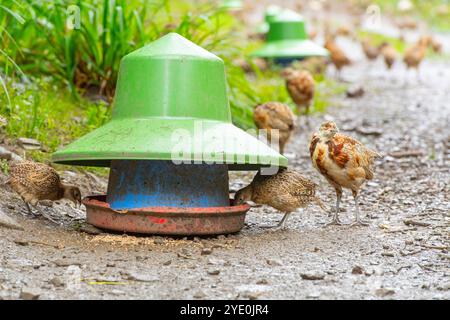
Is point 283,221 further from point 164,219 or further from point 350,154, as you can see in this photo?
point 164,219

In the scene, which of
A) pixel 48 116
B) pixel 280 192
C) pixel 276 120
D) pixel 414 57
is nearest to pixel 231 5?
pixel 276 120

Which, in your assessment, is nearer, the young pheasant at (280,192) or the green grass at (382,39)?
the young pheasant at (280,192)

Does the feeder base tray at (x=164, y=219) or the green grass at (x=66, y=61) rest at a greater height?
the green grass at (x=66, y=61)

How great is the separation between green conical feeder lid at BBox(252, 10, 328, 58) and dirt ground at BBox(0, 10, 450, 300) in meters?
5.27

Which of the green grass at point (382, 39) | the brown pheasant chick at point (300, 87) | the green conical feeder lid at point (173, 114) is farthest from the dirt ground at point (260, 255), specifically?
the green grass at point (382, 39)

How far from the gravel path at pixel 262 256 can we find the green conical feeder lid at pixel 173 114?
0.50 metres

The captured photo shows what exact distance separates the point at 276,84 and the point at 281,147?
371 centimetres

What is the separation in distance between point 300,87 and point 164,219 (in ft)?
15.7

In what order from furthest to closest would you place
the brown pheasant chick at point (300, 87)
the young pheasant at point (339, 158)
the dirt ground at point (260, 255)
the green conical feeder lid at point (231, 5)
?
the brown pheasant chick at point (300, 87) < the green conical feeder lid at point (231, 5) < the young pheasant at point (339, 158) < the dirt ground at point (260, 255)

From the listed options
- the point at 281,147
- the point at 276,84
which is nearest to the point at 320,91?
the point at 276,84

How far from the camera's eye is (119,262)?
4734mm

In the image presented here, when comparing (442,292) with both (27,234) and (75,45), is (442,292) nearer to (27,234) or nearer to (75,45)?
(27,234)

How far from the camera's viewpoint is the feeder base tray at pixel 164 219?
Answer: 5.20m

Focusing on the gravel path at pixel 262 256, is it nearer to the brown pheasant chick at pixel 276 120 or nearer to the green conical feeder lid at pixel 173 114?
the green conical feeder lid at pixel 173 114
